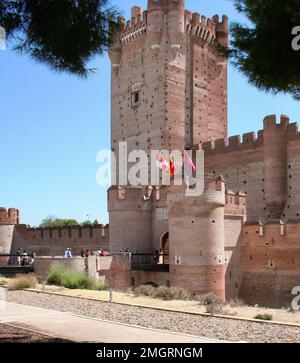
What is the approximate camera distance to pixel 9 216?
33188mm

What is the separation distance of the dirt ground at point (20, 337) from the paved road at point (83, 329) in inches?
11.4

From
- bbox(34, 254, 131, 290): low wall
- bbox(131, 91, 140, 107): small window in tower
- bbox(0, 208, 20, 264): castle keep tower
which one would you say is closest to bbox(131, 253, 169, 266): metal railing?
bbox(34, 254, 131, 290): low wall

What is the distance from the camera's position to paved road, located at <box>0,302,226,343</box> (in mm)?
8531

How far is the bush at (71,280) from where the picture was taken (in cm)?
1731

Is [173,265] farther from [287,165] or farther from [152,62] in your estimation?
[152,62]

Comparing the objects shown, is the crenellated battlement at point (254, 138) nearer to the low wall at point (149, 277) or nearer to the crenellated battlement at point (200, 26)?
the crenellated battlement at point (200, 26)

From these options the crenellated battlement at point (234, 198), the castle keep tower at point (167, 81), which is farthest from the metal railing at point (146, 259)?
the castle keep tower at point (167, 81)

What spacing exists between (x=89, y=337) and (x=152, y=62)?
25571 mm

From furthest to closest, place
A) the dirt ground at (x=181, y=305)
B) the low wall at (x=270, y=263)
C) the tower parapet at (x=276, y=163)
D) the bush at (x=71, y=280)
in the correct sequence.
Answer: the tower parapet at (x=276, y=163), the low wall at (x=270, y=263), the bush at (x=71, y=280), the dirt ground at (x=181, y=305)

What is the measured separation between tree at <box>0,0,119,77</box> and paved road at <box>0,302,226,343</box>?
4517 mm

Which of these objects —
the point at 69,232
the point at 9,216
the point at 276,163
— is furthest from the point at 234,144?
the point at 9,216

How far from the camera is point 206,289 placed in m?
19.9

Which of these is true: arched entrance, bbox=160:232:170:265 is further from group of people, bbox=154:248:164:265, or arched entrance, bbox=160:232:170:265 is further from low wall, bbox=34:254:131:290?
low wall, bbox=34:254:131:290

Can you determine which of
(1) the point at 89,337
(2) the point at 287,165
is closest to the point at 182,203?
(2) the point at 287,165
